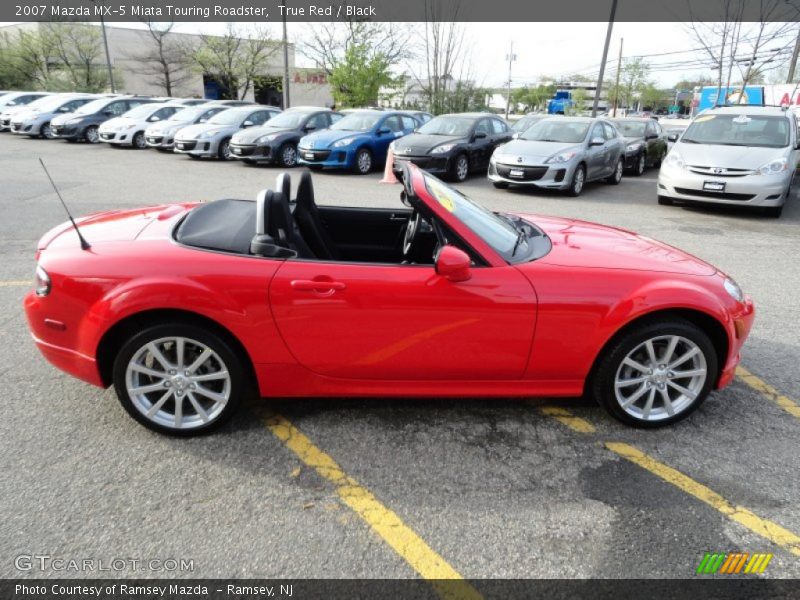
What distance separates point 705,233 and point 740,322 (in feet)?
19.4

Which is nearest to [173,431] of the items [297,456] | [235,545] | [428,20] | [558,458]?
[297,456]

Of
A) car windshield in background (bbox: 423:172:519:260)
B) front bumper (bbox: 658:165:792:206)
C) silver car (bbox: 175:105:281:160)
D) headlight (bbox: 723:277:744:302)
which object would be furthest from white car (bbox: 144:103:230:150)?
headlight (bbox: 723:277:744:302)

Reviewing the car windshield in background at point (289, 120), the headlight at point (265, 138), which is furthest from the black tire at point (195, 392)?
the car windshield in background at point (289, 120)

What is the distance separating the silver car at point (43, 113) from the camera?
2147cm

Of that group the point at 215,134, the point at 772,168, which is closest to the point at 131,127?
the point at 215,134

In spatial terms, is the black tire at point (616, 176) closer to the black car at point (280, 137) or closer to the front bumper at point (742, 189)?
the front bumper at point (742, 189)

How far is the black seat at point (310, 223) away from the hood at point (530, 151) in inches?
321

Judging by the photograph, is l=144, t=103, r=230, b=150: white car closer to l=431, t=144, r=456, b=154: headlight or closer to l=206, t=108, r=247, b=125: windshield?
l=206, t=108, r=247, b=125: windshield

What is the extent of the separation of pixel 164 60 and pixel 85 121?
2698cm

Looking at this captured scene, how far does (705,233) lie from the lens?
831cm

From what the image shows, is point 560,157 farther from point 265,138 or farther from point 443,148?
point 265,138

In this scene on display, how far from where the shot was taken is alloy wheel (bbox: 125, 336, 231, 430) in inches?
113

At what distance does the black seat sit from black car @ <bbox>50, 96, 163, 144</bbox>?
65.9 feet

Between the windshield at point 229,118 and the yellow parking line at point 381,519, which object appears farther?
the windshield at point 229,118
